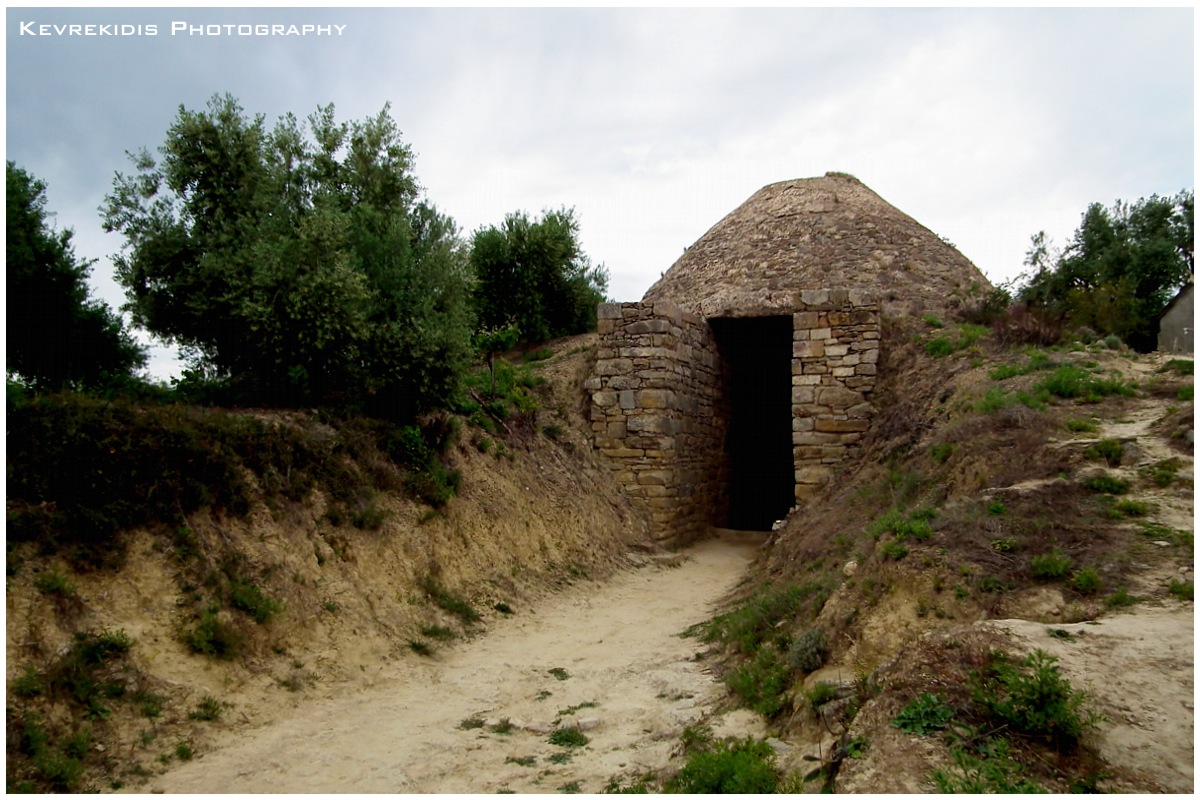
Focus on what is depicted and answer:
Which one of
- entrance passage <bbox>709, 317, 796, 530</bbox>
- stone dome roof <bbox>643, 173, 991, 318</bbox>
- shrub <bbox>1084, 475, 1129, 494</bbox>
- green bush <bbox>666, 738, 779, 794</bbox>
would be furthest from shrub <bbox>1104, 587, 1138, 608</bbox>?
entrance passage <bbox>709, 317, 796, 530</bbox>

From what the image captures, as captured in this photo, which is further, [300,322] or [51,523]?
[300,322]

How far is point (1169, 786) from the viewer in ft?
11.1

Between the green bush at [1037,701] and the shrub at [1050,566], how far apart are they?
147cm

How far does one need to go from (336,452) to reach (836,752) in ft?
21.0

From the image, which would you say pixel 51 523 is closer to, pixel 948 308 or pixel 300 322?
pixel 300 322

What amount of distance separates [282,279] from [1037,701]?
25.9 feet

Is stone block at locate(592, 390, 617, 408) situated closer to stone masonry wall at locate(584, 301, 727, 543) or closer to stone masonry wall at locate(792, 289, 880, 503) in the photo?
stone masonry wall at locate(584, 301, 727, 543)

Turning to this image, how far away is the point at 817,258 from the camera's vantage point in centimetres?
1697

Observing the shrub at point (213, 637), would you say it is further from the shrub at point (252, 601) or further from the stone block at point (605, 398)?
the stone block at point (605, 398)

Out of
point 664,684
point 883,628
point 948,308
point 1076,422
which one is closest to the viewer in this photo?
point 883,628

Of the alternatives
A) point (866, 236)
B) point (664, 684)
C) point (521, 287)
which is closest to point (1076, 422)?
point (664, 684)

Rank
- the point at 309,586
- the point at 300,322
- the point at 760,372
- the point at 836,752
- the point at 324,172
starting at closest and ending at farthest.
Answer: the point at 836,752, the point at 309,586, the point at 300,322, the point at 324,172, the point at 760,372

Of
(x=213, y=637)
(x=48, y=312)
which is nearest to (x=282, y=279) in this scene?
(x=48, y=312)

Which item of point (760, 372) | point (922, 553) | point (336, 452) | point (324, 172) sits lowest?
→ point (922, 553)
